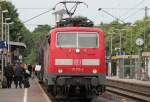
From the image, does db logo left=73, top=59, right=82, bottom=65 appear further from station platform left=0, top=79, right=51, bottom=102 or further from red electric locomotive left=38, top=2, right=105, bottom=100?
station platform left=0, top=79, right=51, bottom=102

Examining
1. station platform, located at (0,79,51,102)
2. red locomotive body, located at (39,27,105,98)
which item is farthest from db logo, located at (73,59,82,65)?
station platform, located at (0,79,51,102)

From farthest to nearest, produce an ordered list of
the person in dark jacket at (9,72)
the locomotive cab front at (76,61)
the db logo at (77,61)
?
1. the person in dark jacket at (9,72)
2. the db logo at (77,61)
3. the locomotive cab front at (76,61)

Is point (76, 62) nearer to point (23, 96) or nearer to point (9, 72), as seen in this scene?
point (23, 96)

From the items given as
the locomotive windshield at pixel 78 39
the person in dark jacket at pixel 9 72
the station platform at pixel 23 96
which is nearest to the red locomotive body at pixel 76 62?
the locomotive windshield at pixel 78 39

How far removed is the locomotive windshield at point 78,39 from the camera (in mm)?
24875

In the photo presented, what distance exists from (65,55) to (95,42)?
4.79 ft

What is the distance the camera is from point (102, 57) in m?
24.5

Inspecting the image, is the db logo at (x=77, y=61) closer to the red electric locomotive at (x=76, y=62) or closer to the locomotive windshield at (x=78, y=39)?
the red electric locomotive at (x=76, y=62)

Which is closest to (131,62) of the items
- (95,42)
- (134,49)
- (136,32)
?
(95,42)

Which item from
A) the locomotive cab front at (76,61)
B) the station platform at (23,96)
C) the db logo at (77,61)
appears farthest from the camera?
the station platform at (23,96)

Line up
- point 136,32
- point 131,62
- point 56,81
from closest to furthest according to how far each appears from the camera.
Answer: point 56,81 → point 131,62 → point 136,32

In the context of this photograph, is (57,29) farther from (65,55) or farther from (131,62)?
(131,62)

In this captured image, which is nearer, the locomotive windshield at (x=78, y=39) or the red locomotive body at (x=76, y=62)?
the red locomotive body at (x=76, y=62)

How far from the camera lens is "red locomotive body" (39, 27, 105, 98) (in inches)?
949
